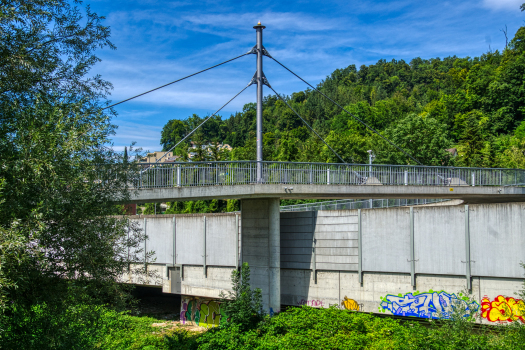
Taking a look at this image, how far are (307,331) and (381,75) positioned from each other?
155 metres

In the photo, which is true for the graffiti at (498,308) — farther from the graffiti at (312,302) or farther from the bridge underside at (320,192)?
the graffiti at (312,302)

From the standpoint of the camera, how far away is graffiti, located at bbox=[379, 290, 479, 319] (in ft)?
59.9

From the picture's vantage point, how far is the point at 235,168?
19.8 meters

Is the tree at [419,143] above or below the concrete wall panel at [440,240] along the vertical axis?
above

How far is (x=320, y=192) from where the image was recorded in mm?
21109

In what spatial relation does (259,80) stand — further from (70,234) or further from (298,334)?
(70,234)

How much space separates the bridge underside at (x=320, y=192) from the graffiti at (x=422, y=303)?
210 inches

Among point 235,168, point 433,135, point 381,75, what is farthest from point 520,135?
point 381,75

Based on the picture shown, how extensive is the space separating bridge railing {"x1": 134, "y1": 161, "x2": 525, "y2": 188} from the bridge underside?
28cm

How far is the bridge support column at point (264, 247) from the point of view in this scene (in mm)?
21109

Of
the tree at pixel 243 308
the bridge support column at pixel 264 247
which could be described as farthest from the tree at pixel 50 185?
the bridge support column at pixel 264 247

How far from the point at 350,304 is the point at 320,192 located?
5420mm

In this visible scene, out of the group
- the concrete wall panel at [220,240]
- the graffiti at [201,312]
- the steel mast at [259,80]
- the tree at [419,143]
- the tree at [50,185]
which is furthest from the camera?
the tree at [419,143]

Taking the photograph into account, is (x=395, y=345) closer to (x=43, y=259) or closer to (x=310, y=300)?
(x=310, y=300)
